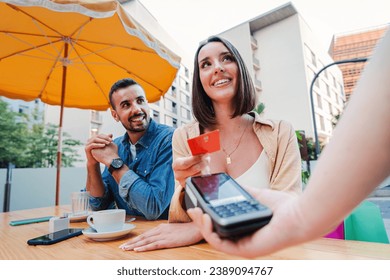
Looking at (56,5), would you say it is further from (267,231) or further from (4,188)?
(4,188)

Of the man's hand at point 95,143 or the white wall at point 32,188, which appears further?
the white wall at point 32,188

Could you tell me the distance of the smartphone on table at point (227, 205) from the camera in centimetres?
29

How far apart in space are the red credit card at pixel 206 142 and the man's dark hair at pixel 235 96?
506 mm

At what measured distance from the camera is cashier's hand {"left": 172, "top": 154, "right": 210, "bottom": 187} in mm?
504

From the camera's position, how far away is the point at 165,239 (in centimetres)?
57

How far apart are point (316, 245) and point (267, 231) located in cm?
34

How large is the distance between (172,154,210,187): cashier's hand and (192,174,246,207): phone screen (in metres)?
0.08

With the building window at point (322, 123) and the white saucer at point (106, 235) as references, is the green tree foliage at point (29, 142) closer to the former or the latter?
the white saucer at point (106, 235)

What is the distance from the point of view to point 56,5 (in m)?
0.97

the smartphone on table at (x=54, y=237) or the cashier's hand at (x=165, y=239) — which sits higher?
the cashier's hand at (x=165, y=239)

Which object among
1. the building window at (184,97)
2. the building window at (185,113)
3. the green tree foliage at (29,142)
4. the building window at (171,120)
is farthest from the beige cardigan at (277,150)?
the building window at (184,97)

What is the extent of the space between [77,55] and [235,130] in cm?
132

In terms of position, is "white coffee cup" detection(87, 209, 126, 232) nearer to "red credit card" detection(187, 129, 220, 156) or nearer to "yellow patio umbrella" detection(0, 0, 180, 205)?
"red credit card" detection(187, 129, 220, 156)

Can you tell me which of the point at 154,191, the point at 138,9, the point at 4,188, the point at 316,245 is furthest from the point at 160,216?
the point at 4,188
